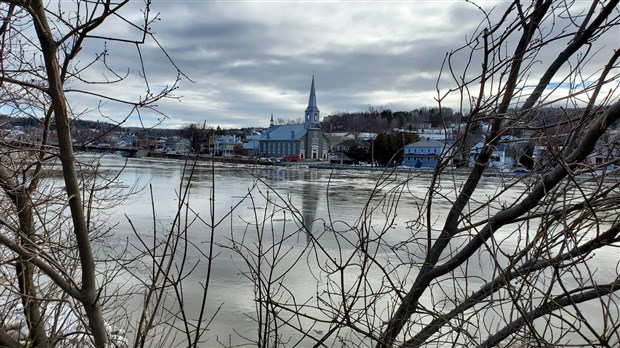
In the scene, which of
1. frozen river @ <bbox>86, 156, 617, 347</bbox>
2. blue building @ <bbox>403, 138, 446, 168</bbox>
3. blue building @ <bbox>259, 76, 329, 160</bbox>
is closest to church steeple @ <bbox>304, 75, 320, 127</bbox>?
blue building @ <bbox>259, 76, 329, 160</bbox>

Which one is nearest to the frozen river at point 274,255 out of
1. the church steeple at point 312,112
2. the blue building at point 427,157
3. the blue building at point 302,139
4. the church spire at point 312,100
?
the blue building at point 427,157

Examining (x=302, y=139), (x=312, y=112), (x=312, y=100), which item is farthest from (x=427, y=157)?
(x=312, y=100)

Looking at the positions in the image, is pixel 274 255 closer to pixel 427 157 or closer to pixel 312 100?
pixel 427 157

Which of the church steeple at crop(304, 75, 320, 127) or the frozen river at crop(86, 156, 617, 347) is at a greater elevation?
the church steeple at crop(304, 75, 320, 127)

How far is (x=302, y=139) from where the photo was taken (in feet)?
238

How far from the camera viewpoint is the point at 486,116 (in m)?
1.87

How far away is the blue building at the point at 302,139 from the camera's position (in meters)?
73.0

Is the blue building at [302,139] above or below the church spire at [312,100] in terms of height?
below

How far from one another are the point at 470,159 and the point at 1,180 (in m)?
2.54

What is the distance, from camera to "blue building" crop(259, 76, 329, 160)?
240 feet

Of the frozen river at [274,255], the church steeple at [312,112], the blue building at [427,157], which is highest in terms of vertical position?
the church steeple at [312,112]

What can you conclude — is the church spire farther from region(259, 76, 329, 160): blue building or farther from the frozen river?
the frozen river

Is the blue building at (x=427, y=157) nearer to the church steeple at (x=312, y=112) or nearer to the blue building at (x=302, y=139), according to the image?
the blue building at (x=302, y=139)

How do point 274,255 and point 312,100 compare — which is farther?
point 312,100
